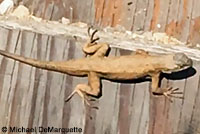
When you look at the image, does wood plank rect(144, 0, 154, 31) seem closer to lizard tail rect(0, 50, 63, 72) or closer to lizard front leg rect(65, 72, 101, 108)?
lizard front leg rect(65, 72, 101, 108)

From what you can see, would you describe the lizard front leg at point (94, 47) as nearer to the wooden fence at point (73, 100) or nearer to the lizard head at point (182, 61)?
the wooden fence at point (73, 100)

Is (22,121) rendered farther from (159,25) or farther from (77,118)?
(159,25)

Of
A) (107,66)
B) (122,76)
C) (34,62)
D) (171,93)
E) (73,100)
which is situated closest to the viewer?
(171,93)

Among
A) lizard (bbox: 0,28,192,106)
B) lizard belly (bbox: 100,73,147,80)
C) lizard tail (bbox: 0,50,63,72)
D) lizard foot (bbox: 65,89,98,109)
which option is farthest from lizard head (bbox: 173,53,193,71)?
lizard tail (bbox: 0,50,63,72)

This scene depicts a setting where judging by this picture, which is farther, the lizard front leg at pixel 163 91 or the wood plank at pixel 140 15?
the wood plank at pixel 140 15

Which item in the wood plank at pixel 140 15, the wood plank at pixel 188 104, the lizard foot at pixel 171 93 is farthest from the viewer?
the wood plank at pixel 140 15

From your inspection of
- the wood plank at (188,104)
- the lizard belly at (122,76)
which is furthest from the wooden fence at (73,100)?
the lizard belly at (122,76)

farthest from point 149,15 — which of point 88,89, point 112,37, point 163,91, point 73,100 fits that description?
point 73,100

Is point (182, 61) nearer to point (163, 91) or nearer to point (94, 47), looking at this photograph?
point (163, 91)
